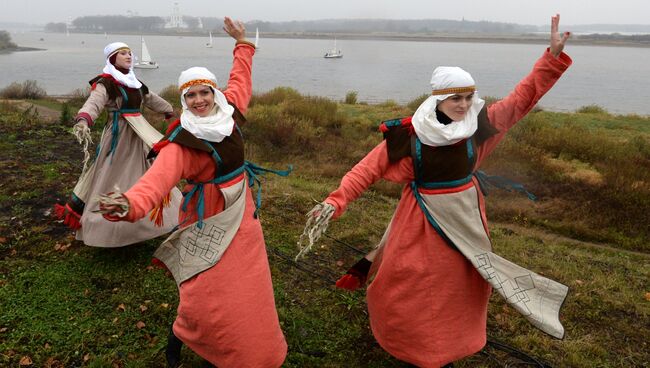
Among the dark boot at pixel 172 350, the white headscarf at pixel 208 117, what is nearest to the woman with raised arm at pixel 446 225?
the white headscarf at pixel 208 117

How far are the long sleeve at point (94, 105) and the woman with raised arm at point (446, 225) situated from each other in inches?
87.4

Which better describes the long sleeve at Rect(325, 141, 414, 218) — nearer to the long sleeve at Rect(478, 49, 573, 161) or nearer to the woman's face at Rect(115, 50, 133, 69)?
the long sleeve at Rect(478, 49, 573, 161)

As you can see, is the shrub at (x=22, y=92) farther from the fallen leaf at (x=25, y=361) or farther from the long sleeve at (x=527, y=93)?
the long sleeve at (x=527, y=93)

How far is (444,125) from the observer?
269cm

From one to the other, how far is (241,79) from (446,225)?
1608 millimetres

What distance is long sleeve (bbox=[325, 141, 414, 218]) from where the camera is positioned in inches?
110

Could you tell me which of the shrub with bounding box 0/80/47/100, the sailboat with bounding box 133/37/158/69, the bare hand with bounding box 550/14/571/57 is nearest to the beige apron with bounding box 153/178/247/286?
the bare hand with bounding box 550/14/571/57

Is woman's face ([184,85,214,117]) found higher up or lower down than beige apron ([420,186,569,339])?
higher up

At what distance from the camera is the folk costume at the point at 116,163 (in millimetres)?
4262

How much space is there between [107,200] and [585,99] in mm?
29488

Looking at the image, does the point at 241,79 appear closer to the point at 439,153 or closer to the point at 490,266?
the point at 439,153

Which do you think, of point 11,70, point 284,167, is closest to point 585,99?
point 284,167

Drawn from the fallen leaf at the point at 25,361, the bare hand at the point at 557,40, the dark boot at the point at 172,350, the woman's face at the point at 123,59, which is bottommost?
the fallen leaf at the point at 25,361

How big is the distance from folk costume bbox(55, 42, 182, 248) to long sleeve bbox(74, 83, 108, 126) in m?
0.01
